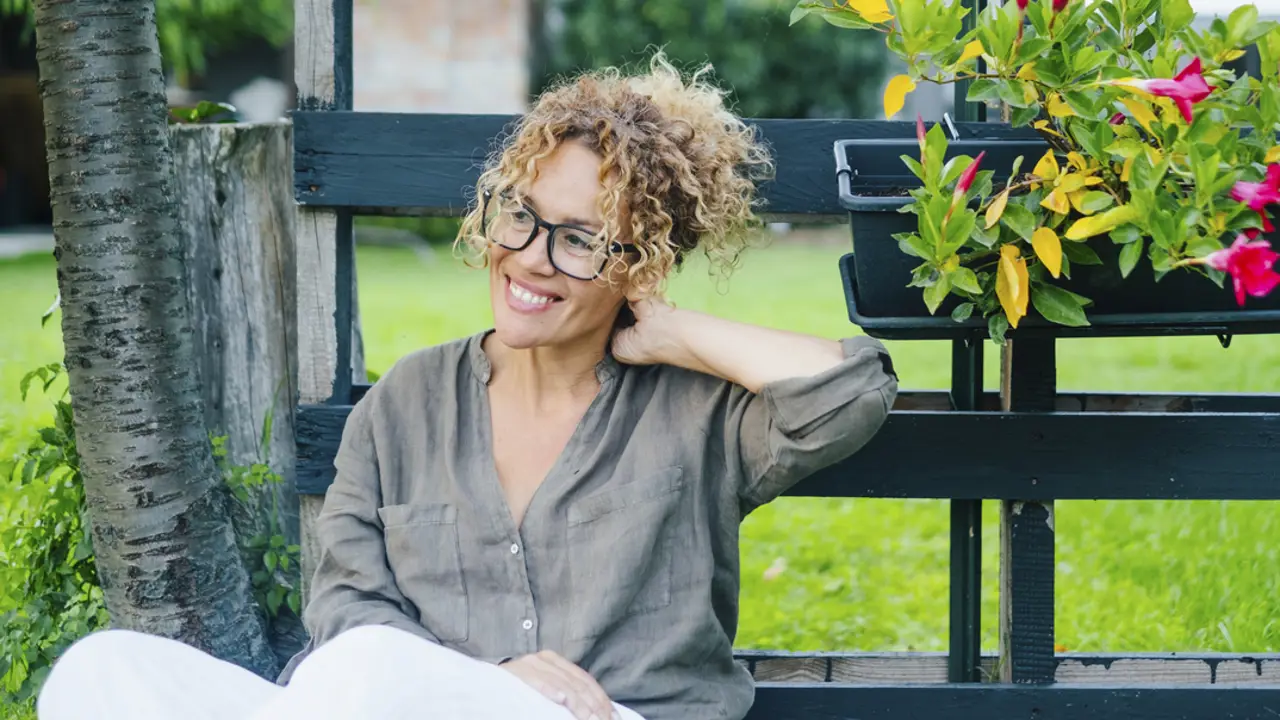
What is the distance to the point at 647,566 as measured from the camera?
81.0 inches

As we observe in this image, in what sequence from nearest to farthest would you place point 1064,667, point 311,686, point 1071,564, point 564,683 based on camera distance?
point 311,686, point 564,683, point 1064,667, point 1071,564

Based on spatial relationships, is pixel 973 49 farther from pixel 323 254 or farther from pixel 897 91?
pixel 323 254

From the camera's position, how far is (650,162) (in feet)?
6.69

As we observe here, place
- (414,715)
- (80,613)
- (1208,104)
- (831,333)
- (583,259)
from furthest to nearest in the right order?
1. (831,333)
2. (80,613)
3. (583,259)
4. (1208,104)
5. (414,715)

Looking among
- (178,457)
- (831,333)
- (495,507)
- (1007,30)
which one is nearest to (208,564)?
(178,457)

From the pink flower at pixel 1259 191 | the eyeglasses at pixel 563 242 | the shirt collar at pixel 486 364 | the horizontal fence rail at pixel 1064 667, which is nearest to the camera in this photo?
the pink flower at pixel 1259 191

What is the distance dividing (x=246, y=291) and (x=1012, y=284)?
1.53 m

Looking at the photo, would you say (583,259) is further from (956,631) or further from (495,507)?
(956,631)

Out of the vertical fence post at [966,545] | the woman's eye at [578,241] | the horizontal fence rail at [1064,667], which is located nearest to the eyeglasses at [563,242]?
the woman's eye at [578,241]

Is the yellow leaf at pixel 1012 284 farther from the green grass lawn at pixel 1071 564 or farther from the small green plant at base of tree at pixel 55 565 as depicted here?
the small green plant at base of tree at pixel 55 565

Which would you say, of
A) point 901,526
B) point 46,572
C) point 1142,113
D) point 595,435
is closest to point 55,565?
point 46,572

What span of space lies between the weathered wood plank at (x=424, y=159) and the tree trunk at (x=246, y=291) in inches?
12.9

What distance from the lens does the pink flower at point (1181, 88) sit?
1.73m

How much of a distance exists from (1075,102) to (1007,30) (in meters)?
0.14
